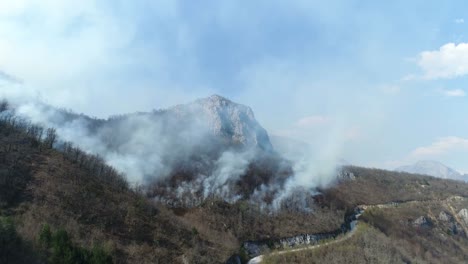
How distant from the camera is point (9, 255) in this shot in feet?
188

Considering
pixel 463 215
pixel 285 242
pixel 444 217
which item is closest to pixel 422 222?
pixel 444 217

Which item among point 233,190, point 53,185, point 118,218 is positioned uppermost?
point 233,190

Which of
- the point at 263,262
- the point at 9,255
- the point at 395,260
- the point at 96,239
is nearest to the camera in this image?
the point at 9,255

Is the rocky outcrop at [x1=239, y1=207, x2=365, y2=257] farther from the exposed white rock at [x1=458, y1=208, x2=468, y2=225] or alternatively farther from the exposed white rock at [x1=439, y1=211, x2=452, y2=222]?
the exposed white rock at [x1=458, y1=208, x2=468, y2=225]

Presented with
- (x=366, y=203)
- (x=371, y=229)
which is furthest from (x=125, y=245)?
(x=366, y=203)

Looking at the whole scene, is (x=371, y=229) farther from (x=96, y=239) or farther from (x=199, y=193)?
(x=96, y=239)

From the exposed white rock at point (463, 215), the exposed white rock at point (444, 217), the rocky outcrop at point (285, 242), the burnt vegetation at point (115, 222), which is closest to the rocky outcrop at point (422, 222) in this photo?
the burnt vegetation at point (115, 222)

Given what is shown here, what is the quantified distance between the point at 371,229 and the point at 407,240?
15.8 m

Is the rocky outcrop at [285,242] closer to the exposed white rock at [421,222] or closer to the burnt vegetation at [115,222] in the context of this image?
the burnt vegetation at [115,222]

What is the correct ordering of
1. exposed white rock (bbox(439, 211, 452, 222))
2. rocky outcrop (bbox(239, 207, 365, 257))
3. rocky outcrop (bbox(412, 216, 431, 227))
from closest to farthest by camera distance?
rocky outcrop (bbox(239, 207, 365, 257)), rocky outcrop (bbox(412, 216, 431, 227)), exposed white rock (bbox(439, 211, 452, 222))

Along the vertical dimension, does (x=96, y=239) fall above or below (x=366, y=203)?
below

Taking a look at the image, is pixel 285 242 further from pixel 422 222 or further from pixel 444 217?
pixel 444 217

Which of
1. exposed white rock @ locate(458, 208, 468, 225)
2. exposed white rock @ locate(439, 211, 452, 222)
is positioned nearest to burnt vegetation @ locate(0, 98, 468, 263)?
exposed white rock @ locate(439, 211, 452, 222)

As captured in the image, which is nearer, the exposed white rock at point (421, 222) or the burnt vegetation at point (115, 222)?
the burnt vegetation at point (115, 222)
